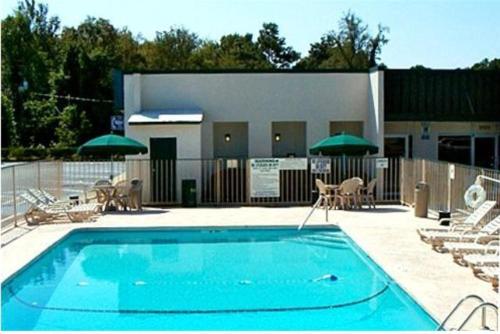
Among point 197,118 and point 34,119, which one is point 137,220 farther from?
point 34,119

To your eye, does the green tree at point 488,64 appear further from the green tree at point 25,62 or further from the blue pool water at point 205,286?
the blue pool water at point 205,286

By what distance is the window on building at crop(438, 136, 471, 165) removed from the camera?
2259 cm

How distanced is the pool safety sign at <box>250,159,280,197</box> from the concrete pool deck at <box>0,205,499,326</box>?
32.1 inches

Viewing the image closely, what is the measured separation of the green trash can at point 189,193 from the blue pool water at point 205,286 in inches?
172

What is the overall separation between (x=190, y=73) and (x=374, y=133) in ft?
21.2

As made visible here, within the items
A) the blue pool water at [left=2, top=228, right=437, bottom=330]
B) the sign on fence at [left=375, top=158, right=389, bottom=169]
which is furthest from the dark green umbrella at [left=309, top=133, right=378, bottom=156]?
the blue pool water at [left=2, top=228, right=437, bottom=330]

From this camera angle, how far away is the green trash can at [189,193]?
19312 mm

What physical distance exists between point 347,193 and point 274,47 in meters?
51.7

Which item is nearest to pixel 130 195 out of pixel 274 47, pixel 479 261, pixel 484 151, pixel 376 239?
pixel 376 239

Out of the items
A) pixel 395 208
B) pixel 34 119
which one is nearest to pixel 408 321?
pixel 395 208

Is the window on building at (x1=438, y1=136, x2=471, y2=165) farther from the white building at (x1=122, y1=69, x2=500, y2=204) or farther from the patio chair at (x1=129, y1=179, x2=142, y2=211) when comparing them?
the patio chair at (x1=129, y1=179, x2=142, y2=211)

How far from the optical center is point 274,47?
68188 mm

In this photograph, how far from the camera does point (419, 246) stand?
476 inches

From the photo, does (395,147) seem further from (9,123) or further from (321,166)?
(9,123)
